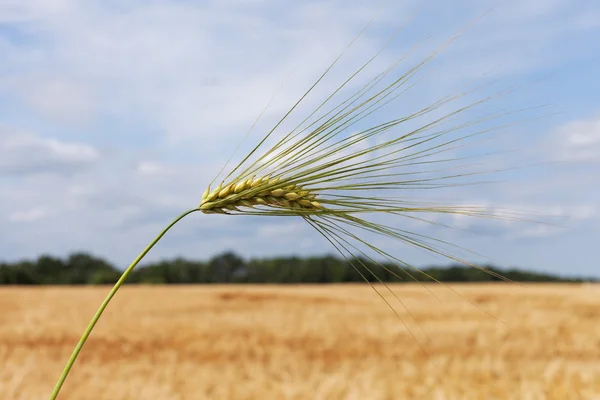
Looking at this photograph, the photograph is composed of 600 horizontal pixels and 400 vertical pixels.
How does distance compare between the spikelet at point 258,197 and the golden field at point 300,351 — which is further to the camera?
the golden field at point 300,351

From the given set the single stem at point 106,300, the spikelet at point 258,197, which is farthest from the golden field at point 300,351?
the single stem at point 106,300

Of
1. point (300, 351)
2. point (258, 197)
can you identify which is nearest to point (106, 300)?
point (258, 197)

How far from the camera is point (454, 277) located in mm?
18812

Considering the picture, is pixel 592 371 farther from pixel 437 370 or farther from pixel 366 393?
pixel 366 393

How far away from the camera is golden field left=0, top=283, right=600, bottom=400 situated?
A: 356 centimetres

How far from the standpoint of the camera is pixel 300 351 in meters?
4.79

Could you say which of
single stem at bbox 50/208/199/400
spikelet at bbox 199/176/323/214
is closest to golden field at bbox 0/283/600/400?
spikelet at bbox 199/176/323/214

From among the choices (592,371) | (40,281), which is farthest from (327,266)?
(592,371)

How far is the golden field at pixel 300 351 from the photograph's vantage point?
356cm

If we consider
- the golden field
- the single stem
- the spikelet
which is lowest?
the golden field

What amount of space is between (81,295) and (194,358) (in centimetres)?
594

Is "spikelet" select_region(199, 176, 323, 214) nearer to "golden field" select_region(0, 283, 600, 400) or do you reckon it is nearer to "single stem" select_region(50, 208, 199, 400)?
"single stem" select_region(50, 208, 199, 400)

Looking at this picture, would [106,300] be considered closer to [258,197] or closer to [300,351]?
[258,197]

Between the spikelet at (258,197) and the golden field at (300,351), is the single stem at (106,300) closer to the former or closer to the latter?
the spikelet at (258,197)
